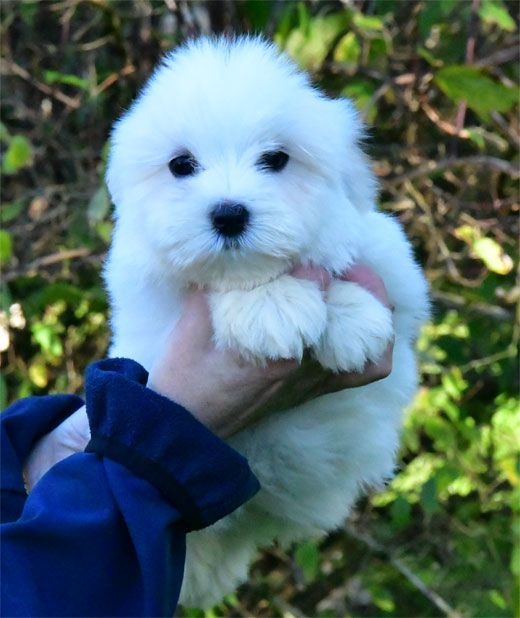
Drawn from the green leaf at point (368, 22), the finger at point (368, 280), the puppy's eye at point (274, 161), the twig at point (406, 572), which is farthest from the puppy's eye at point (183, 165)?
the twig at point (406, 572)

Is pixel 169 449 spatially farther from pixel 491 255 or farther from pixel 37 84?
pixel 37 84

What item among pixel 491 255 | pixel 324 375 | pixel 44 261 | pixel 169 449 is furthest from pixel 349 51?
pixel 169 449

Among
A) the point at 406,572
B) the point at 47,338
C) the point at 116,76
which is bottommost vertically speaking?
the point at 406,572

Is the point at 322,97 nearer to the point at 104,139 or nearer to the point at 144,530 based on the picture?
the point at 144,530

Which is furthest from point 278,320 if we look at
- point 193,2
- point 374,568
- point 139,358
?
point 374,568

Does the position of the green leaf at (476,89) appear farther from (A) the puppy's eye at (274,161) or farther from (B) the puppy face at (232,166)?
(A) the puppy's eye at (274,161)

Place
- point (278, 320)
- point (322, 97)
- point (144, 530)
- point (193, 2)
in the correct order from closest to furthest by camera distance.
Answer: point (144, 530) → point (278, 320) → point (322, 97) → point (193, 2)
